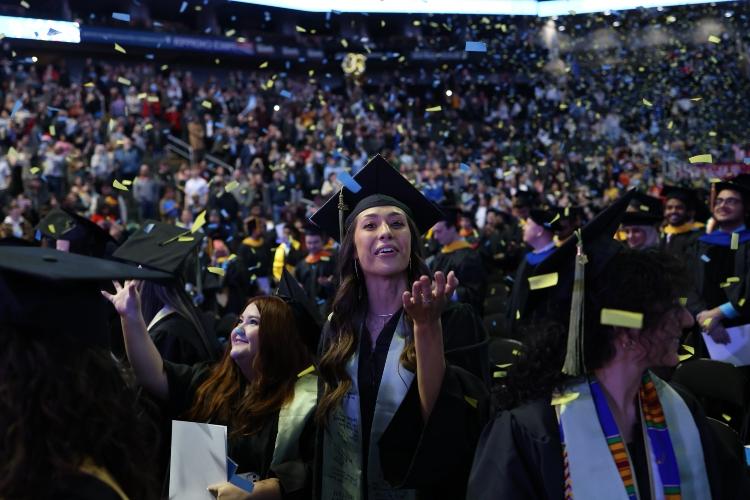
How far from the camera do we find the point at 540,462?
6.81 ft

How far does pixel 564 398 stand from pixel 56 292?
1237 millimetres

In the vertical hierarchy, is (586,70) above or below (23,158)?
above

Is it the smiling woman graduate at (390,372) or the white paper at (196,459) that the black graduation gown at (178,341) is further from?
the white paper at (196,459)

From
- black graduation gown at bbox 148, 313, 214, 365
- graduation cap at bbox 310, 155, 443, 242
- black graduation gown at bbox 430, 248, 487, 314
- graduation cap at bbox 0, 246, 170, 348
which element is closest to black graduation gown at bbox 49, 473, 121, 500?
graduation cap at bbox 0, 246, 170, 348

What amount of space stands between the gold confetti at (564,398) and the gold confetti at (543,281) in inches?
11.3

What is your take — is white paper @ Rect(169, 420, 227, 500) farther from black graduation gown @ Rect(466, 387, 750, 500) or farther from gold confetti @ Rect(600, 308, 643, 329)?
gold confetti @ Rect(600, 308, 643, 329)

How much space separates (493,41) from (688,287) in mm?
32555

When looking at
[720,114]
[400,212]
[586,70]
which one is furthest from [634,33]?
[400,212]

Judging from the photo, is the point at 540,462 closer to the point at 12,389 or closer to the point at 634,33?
the point at 12,389

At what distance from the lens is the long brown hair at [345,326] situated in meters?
2.89

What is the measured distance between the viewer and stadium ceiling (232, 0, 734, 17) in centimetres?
3155

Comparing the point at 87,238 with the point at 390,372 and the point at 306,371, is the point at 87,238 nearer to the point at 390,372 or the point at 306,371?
the point at 306,371

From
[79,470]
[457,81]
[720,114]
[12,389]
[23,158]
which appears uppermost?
[457,81]

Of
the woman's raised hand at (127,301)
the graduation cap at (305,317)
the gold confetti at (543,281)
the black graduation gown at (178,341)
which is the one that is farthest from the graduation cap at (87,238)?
the gold confetti at (543,281)
